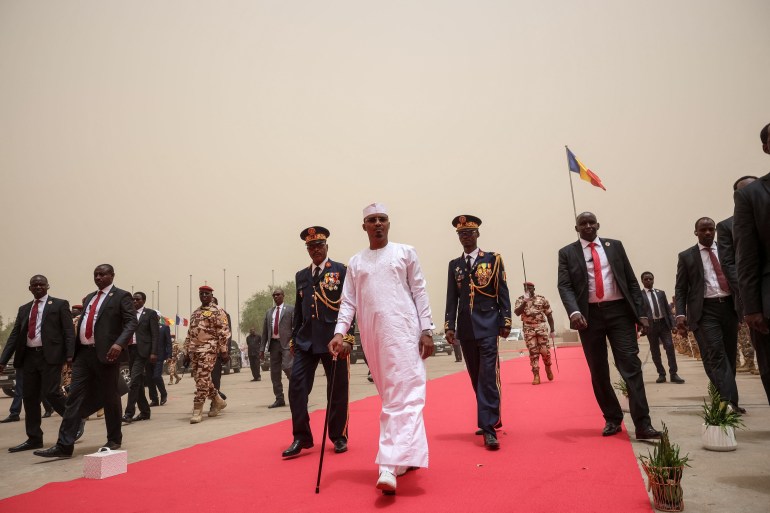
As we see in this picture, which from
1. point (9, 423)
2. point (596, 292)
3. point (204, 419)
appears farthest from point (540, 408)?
point (9, 423)

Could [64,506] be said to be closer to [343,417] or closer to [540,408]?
[343,417]

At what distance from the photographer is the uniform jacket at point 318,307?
572 centimetres

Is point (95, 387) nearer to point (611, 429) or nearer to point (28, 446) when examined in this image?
point (28, 446)

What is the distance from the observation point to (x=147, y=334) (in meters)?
10.2

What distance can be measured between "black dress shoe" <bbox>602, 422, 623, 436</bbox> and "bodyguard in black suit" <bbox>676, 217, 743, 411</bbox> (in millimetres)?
1260

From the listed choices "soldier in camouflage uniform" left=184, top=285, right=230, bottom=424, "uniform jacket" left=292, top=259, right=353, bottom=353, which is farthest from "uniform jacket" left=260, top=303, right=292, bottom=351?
"uniform jacket" left=292, top=259, right=353, bottom=353

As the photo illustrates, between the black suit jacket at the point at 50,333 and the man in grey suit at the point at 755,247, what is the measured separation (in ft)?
23.1

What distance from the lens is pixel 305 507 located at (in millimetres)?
3645

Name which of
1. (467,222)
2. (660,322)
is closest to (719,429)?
(467,222)

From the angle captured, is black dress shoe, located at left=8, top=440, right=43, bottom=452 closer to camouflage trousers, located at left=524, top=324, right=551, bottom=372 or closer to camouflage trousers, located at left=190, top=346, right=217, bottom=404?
camouflage trousers, located at left=190, top=346, right=217, bottom=404

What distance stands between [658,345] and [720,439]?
20.9 feet

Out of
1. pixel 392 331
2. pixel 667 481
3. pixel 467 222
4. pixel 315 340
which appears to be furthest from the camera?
pixel 467 222

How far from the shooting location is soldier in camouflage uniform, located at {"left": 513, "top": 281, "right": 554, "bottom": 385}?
436 inches

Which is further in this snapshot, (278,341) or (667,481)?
(278,341)
